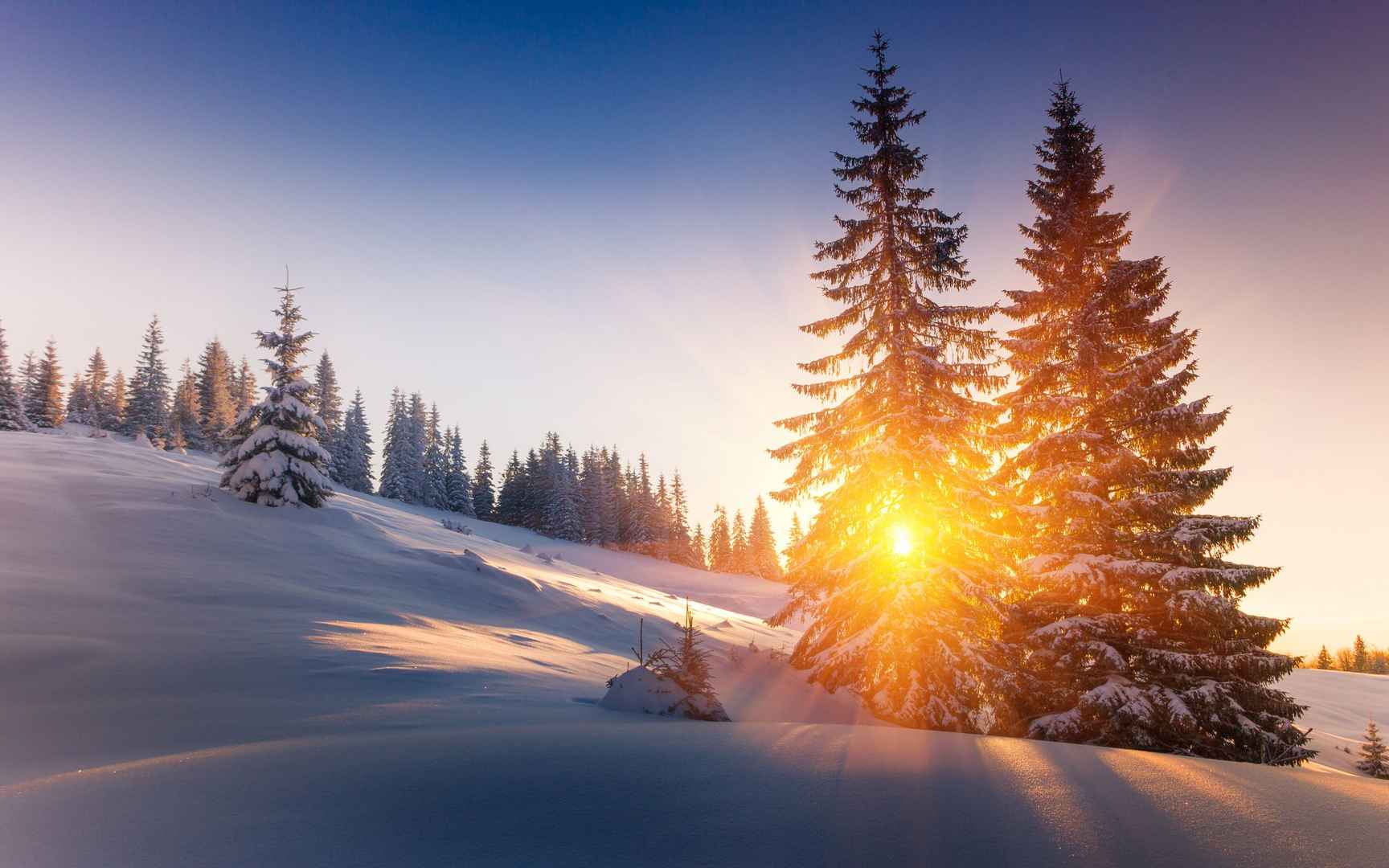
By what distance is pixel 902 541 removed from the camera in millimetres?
12586

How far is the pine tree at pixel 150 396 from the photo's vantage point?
2181 inches

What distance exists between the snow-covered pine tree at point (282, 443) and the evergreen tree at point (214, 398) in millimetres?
42232

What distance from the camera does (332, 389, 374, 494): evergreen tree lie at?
5831 centimetres

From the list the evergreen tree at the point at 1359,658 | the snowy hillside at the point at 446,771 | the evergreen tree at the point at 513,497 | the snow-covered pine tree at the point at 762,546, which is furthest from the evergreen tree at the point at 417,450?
the evergreen tree at the point at 1359,658

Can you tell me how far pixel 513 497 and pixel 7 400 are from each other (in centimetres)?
3985

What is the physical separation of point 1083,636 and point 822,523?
509 cm

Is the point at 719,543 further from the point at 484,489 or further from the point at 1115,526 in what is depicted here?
the point at 1115,526

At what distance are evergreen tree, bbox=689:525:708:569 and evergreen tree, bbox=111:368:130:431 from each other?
2204 inches

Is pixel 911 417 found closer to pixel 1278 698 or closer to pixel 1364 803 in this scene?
pixel 1278 698

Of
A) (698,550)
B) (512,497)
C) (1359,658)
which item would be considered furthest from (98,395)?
(1359,658)

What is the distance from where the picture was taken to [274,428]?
61.7 feet

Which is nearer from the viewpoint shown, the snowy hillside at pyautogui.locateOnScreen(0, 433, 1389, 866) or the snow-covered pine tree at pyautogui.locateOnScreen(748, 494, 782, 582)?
the snowy hillside at pyautogui.locateOnScreen(0, 433, 1389, 866)

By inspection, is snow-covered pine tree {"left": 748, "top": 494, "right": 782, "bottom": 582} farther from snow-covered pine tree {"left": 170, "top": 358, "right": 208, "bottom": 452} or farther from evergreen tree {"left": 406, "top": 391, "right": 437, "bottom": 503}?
snow-covered pine tree {"left": 170, "top": 358, "right": 208, "bottom": 452}

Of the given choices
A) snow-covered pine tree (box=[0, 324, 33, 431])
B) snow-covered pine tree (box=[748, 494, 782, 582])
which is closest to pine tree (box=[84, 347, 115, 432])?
snow-covered pine tree (box=[0, 324, 33, 431])
